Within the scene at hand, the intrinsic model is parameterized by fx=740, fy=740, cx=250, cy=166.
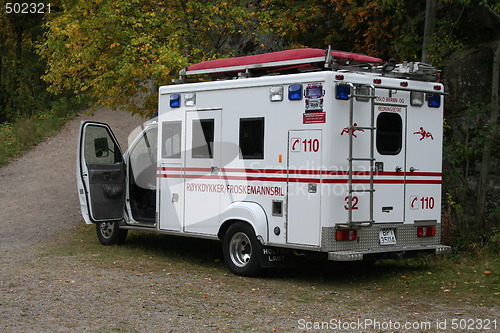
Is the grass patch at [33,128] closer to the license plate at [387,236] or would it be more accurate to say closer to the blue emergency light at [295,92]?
the blue emergency light at [295,92]

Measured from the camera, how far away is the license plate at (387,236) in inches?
366

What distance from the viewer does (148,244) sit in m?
12.9

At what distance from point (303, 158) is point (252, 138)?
96 cm

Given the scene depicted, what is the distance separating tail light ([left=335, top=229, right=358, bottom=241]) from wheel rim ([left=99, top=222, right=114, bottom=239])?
5.13 metres

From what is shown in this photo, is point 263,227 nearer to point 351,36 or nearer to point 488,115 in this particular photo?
point 488,115

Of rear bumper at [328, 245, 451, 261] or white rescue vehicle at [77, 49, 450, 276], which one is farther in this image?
white rescue vehicle at [77, 49, 450, 276]

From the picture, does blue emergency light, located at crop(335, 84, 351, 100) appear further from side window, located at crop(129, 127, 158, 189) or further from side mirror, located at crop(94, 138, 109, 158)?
side mirror, located at crop(94, 138, 109, 158)

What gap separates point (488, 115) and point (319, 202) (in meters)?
6.70

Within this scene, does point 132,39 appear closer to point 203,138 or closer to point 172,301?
point 203,138

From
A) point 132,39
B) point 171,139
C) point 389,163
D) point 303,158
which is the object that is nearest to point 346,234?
point 303,158

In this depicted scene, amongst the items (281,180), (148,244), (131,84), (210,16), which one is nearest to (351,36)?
(210,16)

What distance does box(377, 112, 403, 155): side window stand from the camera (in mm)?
9344

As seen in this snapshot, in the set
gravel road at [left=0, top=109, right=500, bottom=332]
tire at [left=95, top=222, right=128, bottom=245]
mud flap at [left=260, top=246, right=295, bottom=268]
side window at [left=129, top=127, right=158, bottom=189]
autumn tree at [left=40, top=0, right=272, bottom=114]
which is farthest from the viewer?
autumn tree at [left=40, top=0, right=272, bottom=114]

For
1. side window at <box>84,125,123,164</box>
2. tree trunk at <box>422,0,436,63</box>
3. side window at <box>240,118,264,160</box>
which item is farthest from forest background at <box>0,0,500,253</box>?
side window at <box>240,118,264,160</box>
